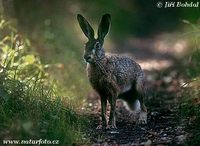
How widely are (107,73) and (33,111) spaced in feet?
4.68

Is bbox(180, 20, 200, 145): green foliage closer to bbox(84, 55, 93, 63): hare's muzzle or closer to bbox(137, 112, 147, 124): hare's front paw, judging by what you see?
bbox(137, 112, 147, 124): hare's front paw

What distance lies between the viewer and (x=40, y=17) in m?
13.0

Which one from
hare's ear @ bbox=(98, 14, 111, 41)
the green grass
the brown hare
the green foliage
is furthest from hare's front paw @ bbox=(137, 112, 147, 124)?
hare's ear @ bbox=(98, 14, 111, 41)

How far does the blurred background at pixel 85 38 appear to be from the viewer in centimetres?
1090

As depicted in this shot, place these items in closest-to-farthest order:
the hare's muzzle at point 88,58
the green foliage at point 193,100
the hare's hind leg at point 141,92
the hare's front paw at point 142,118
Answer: the green foliage at point 193,100 → the hare's muzzle at point 88,58 → the hare's front paw at point 142,118 → the hare's hind leg at point 141,92

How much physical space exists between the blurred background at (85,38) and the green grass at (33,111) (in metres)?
0.62

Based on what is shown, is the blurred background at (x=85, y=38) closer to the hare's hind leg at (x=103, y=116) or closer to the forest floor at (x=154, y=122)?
the forest floor at (x=154, y=122)

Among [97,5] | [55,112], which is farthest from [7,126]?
[97,5]

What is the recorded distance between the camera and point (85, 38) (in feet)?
49.2

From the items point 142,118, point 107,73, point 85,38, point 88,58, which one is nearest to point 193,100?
point 142,118

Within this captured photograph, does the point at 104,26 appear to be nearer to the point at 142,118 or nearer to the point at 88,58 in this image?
the point at 88,58

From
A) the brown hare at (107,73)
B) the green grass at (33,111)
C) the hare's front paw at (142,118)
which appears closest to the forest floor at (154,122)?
the hare's front paw at (142,118)

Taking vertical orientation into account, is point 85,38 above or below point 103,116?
above

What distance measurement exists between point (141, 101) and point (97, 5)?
6526 mm
